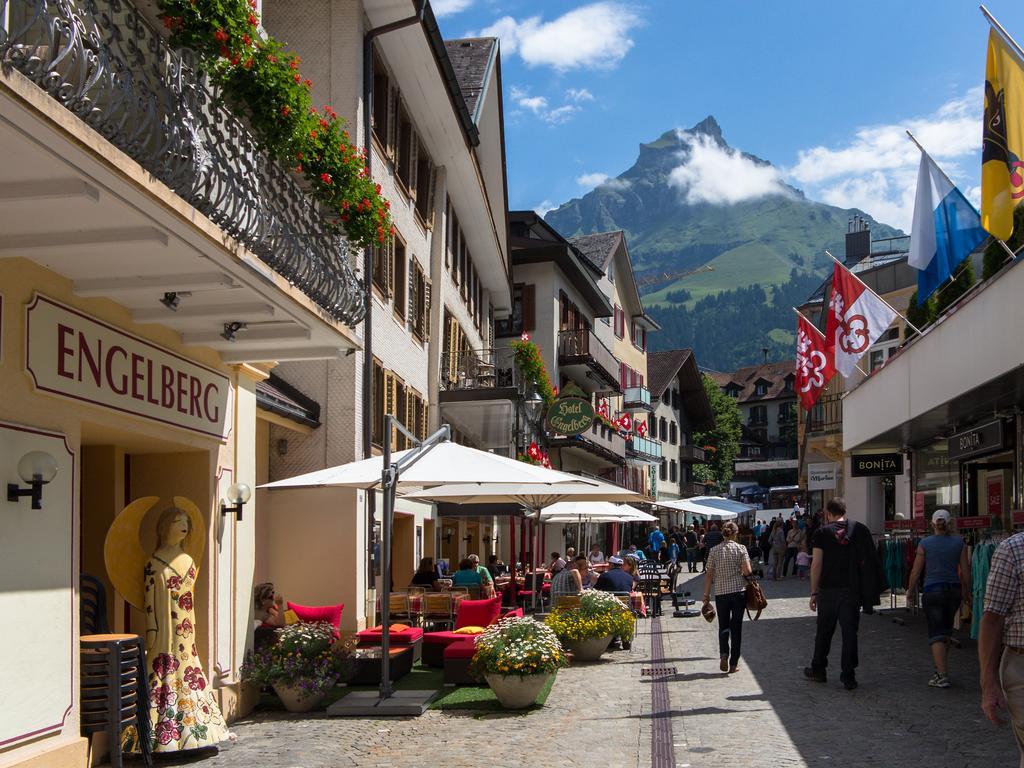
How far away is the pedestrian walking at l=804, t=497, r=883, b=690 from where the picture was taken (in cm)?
1233

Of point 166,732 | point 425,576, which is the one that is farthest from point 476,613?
point 166,732

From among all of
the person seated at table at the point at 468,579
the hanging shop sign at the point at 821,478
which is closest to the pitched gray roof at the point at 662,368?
the hanging shop sign at the point at 821,478

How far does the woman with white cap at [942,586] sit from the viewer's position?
40.3 ft

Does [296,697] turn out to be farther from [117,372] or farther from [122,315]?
[122,315]

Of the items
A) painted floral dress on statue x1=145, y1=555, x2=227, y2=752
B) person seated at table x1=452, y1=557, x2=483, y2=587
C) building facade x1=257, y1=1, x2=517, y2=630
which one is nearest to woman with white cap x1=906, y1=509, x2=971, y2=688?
building facade x1=257, y1=1, x2=517, y2=630

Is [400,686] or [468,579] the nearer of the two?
[400,686]

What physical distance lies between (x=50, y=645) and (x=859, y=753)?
5.68 metres

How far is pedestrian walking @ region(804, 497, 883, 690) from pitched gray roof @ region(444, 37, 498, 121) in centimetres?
1599

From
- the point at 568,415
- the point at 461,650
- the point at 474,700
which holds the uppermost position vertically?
the point at 568,415

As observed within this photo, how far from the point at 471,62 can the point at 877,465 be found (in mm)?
12862

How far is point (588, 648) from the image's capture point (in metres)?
15.8

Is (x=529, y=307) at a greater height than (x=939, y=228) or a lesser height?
greater

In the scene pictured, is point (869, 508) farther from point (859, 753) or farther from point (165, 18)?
point (165, 18)

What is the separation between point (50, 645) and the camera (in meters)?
8.20
